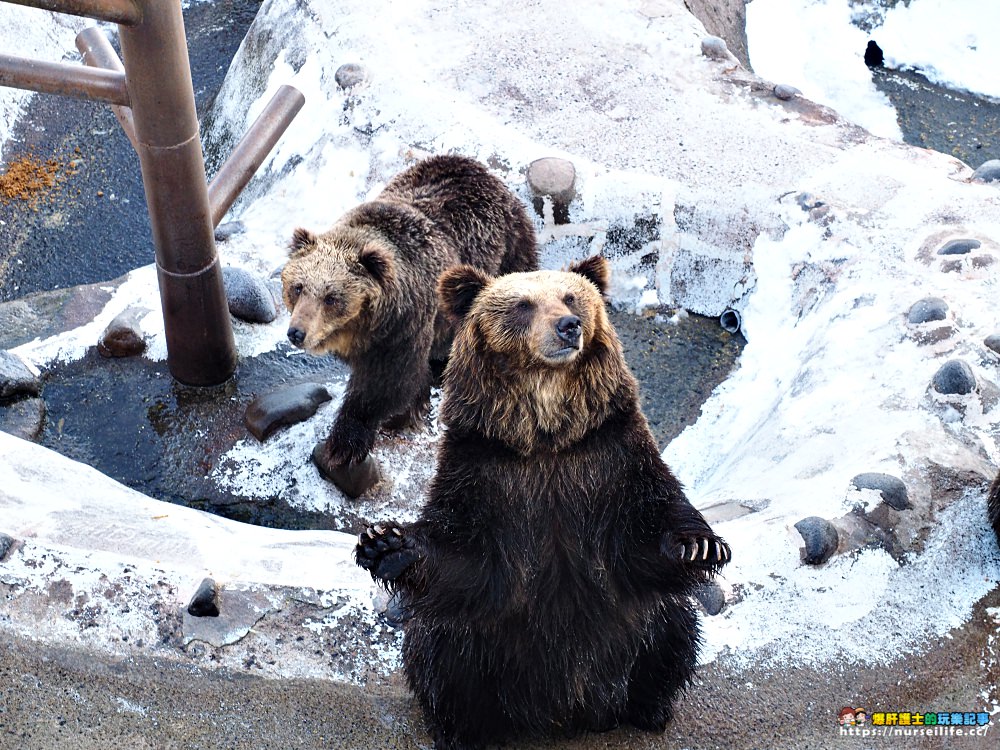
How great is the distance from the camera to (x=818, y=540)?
177 inches

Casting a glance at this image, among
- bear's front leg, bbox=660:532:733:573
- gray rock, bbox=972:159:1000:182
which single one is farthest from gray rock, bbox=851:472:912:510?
gray rock, bbox=972:159:1000:182

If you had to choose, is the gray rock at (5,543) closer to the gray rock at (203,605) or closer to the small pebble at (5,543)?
the small pebble at (5,543)

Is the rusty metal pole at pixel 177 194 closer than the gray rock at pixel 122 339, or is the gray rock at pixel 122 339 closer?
the rusty metal pole at pixel 177 194

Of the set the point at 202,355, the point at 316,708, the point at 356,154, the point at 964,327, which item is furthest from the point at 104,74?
the point at 964,327

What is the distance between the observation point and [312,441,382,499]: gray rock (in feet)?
20.4

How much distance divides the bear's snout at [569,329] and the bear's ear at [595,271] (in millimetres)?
639

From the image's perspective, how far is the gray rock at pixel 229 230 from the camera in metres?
7.97

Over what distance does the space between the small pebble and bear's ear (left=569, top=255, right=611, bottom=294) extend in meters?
2.57

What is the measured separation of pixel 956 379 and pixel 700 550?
8.37 feet

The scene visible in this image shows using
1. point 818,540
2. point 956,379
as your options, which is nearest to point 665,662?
point 818,540

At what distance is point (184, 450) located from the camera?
6430mm

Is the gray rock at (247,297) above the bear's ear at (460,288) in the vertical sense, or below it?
below

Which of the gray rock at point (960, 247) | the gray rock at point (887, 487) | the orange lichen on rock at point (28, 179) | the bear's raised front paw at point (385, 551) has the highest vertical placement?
the bear's raised front paw at point (385, 551)

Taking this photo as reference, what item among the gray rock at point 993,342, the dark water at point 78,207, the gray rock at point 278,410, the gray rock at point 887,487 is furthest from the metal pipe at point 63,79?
the gray rock at point 993,342
